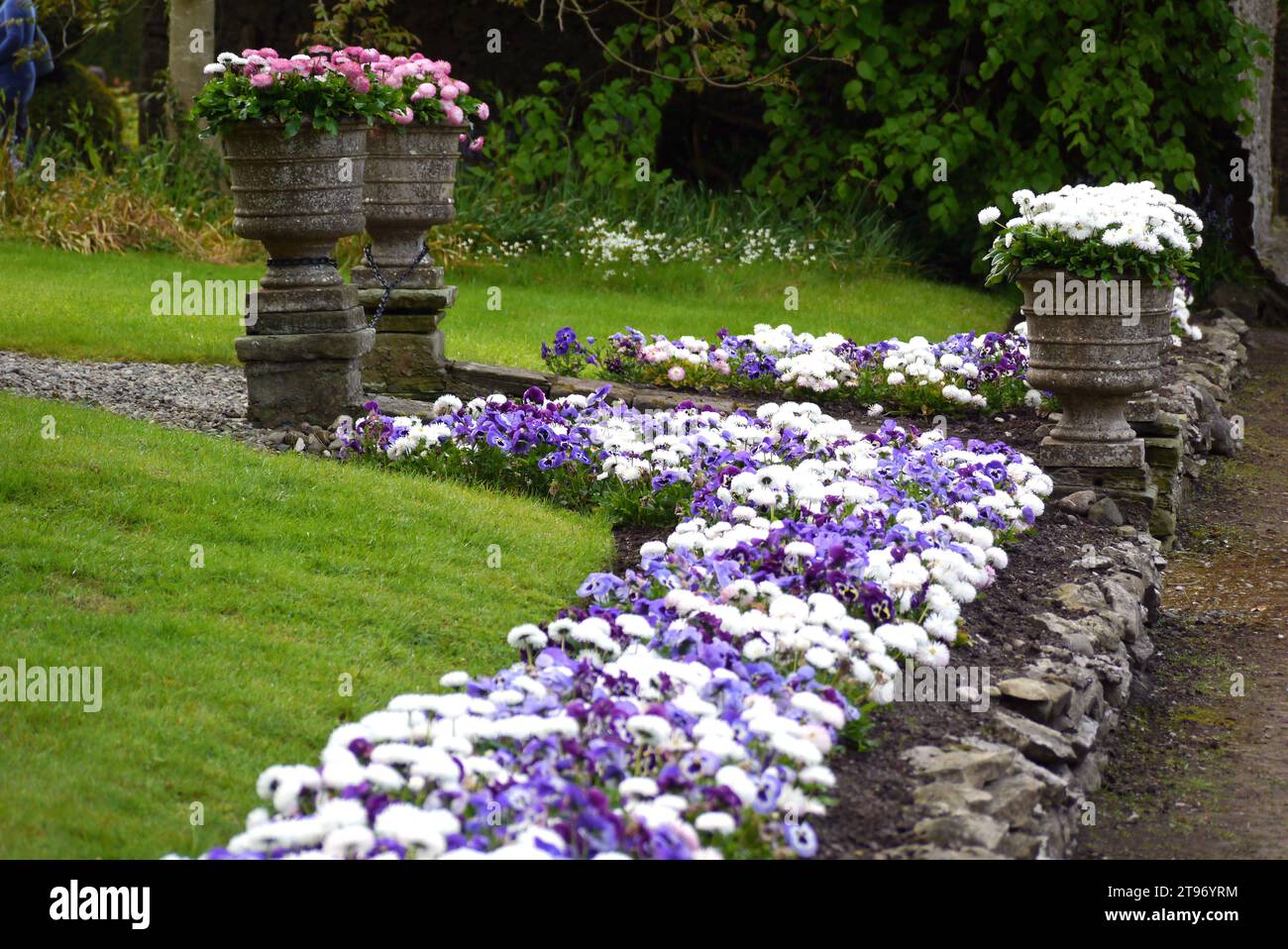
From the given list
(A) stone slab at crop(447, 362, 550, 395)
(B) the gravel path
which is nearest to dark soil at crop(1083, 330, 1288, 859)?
(A) stone slab at crop(447, 362, 550, 395)

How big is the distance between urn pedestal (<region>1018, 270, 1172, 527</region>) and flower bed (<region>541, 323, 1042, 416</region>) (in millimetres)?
1063

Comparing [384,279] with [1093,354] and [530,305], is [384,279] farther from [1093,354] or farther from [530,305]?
[1093,354]

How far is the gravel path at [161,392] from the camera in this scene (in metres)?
6.59

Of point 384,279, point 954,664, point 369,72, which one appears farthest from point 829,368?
point 954,664

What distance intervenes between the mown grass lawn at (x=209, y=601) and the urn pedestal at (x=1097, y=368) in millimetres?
2275

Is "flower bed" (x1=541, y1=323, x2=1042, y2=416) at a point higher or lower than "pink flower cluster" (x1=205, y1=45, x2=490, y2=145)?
lower

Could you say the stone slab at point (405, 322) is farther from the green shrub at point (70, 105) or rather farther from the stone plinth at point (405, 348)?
the green shrub at point (70, 105)

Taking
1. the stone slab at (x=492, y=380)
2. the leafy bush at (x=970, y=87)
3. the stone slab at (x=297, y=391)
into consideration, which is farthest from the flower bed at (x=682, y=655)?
the leafy bush at (x=970, y=87)

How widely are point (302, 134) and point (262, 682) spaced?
3297 mm

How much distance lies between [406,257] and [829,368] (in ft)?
7.68

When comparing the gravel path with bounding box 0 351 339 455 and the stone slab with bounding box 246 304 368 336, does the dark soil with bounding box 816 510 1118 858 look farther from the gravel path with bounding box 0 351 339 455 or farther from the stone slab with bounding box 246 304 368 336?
the stone slab with bounding box 246 304 368 336

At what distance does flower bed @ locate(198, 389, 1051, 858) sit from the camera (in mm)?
2979

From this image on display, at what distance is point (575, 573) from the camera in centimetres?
514

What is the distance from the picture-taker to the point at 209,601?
439cm
